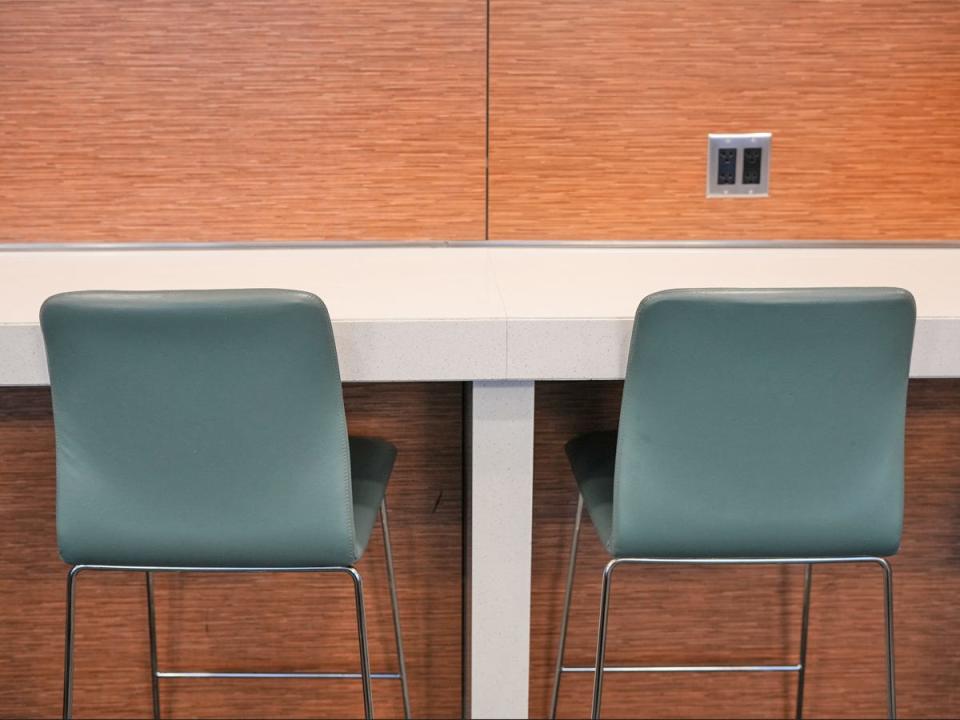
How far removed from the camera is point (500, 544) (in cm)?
146

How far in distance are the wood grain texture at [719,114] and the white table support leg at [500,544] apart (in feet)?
1.90

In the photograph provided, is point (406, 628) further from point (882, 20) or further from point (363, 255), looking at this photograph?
point (882, 20)

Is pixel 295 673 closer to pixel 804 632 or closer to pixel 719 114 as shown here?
pixel 804 632

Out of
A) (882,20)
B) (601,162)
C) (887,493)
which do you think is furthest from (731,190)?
(887,493)

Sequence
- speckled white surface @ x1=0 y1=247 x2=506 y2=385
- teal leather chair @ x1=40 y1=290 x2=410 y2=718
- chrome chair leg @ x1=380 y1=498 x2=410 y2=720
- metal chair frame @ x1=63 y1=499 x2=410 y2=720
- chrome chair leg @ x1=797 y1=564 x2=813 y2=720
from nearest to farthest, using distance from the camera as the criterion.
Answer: teal leather chair @ x1=40 y1=290 x2=410 y2=718 < speckled white surface @ x1=0 y1=247 x2=506 y2=385 < metal chair frame @ x1=63 y1=499 x2=410 y2=720 < chrome chair leg @ x1=380 y1=498 x2=410 y2=720 < chrome chair leg @ x1=797 y1=564 x2=813 y2=720

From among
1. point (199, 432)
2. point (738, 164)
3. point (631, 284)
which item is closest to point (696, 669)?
point (631, 284)

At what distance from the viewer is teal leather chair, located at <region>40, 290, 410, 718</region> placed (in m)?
1.19

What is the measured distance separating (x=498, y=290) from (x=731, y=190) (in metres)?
0.61

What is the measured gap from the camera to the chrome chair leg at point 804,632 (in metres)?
1.80

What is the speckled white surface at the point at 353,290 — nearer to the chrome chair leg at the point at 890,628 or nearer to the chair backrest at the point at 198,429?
the chair backrest at the point at 198,429

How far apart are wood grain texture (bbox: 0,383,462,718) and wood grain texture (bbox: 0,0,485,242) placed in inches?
13.8

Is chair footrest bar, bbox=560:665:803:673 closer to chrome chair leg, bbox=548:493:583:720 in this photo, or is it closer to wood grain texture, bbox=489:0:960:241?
chrome chair leg, bbox=548:493:583:720

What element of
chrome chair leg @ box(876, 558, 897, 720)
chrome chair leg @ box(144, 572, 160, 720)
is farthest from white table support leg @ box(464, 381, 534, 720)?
chrome chair leg @ box(144, 572, 160, 720)

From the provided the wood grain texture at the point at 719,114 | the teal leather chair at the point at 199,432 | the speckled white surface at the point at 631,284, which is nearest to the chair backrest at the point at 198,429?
the teal leather chair at the point at 199,432
